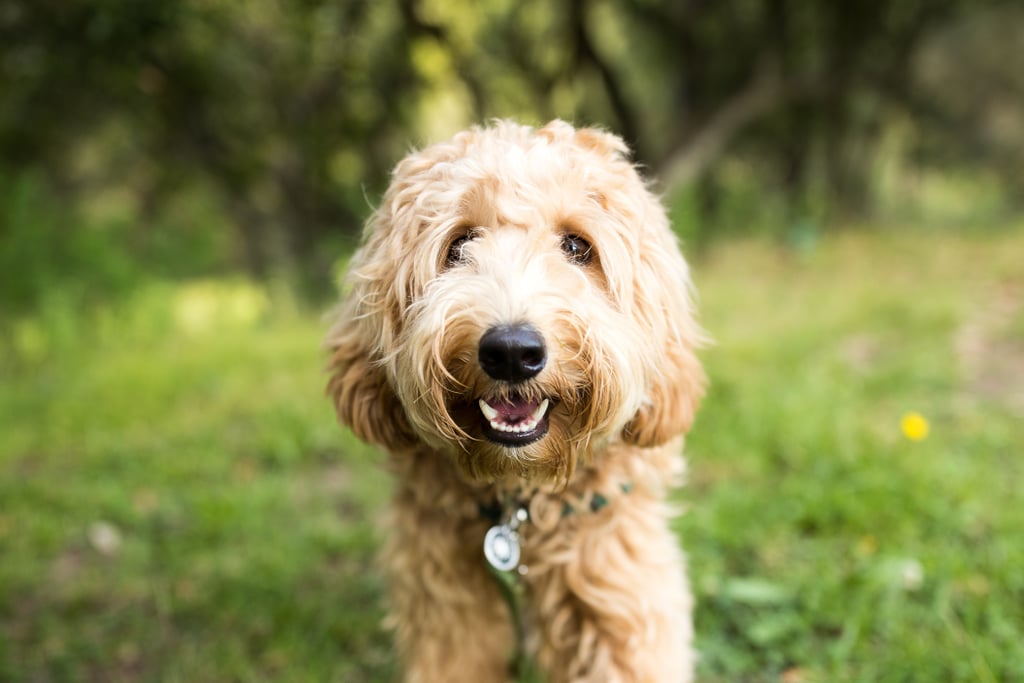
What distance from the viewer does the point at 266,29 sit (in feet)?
26.2

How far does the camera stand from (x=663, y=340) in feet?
6.59

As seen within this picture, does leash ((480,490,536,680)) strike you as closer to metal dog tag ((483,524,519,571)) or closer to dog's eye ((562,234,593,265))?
metal dog tag ((483,524,519,571))

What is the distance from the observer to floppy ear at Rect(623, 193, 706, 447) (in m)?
1.97

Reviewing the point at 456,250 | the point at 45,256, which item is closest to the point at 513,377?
the point at 456,250

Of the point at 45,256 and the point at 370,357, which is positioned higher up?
the point at 45,256

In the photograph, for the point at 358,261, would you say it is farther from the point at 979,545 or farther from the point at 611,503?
the point at 979,545

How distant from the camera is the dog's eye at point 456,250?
6.39 ft

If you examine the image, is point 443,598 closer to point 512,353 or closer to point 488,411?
point 488,411

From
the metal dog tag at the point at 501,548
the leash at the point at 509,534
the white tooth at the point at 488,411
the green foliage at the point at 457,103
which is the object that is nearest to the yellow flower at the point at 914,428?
the leash at the point at 509,534

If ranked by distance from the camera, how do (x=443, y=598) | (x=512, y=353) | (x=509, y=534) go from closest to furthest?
(x=512, y=353), (x=509, y=534), (x=443, y=598)

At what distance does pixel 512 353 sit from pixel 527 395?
0.14 meters

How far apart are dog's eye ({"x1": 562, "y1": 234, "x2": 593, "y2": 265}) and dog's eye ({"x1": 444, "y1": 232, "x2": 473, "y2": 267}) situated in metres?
0.24

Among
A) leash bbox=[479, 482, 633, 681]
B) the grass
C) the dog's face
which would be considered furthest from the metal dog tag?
the grass

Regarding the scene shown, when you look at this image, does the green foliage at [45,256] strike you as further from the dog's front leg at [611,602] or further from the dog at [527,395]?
the dog's front leg at [611,602]
